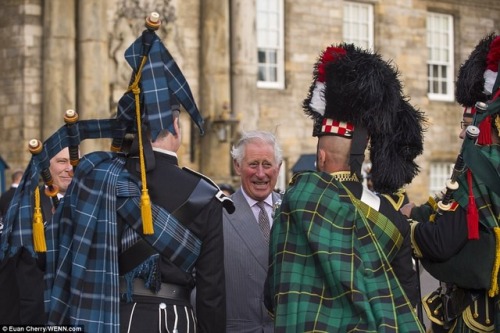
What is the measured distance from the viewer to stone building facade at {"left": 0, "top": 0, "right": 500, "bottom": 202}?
1928 cm

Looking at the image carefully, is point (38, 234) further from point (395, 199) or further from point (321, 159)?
point (395, 199)

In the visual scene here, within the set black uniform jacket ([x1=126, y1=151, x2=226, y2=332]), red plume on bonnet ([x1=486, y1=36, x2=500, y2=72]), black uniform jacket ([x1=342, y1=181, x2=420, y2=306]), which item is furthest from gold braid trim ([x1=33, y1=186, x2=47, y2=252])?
red plume on bonnet ([x1=486, y1=36, x2=500, y2=72])

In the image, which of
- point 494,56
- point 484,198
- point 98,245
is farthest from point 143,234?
point 494,56

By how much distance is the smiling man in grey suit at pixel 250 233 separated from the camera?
6.00 metres

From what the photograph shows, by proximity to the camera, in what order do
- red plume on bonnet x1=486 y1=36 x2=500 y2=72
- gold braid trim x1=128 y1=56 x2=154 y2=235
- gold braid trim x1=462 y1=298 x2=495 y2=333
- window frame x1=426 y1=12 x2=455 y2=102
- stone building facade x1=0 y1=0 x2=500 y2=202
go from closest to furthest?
gold braid trim x1=128 y1=56 x2=154 y2=235, gold braid trim x1=462 y1=298 x2=495 y2=333, red plume on bonnet x1=486 y1=36 x2=500 y2=72, stone building facade x1=0 y1=0 x2=500 y2=202, window frame x1=426 y1=12 x2=455 y2=102

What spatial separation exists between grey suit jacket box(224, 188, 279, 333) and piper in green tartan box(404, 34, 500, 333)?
1005 mm

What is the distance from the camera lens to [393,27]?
26172mm

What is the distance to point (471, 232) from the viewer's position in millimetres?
5180

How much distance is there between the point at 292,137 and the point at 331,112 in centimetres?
1866

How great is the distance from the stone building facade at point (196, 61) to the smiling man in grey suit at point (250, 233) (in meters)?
12.6

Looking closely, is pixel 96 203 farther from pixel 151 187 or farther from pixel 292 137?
pixel 292 137

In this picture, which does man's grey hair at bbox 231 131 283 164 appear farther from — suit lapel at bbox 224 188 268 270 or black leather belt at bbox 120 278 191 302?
black leather belt at bbox 120 278 191 302

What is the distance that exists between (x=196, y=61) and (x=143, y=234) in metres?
16.7

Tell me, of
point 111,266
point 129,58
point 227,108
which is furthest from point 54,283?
point 227,108
